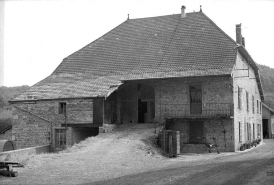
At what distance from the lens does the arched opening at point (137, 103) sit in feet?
90.0

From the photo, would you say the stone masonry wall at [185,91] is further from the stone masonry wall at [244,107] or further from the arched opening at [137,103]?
the arched opening at [137,103]

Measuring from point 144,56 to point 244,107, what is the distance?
8.80 m

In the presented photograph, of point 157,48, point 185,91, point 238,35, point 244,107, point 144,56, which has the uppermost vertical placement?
point 238,35

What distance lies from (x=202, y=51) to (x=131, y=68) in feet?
17.7

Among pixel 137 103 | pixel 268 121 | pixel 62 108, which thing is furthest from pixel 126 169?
pixel 268 121

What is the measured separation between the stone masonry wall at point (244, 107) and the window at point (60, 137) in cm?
1186

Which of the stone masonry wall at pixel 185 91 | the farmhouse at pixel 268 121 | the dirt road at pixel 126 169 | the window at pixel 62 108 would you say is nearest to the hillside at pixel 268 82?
the farmhouse at pixel 268 121

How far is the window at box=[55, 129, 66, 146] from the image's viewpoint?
2591cm

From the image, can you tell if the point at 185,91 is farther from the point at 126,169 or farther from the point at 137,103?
the point at 126,169

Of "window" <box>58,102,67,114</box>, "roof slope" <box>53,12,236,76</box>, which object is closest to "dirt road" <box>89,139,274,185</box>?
"roof slope" <box>53,12,236,76</box>

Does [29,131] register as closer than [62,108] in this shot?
No

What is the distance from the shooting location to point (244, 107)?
28.5 meters

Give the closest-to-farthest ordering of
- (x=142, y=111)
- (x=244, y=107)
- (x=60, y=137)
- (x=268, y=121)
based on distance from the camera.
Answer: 1. (x=60, y=137)
2. (x=142, y=111)
3. (x=244, y=107)
4. (x=268, y=121)

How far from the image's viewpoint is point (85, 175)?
13.7m
